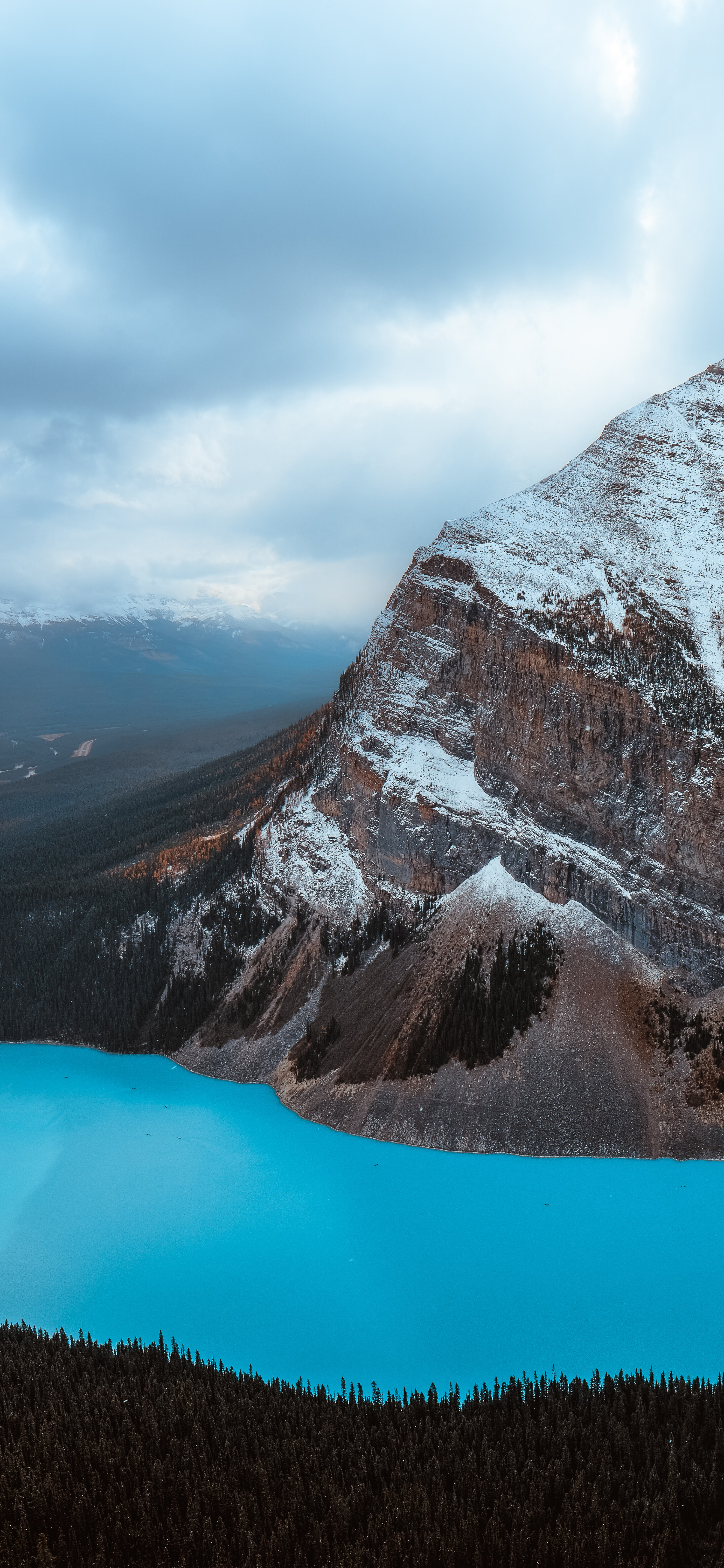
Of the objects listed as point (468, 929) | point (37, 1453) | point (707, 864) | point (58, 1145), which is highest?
point (707, 864)

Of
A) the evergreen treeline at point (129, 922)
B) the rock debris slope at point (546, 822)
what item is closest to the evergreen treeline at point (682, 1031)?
the rock debris slope at point (546, 822)

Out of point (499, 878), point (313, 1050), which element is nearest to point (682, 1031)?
point (499, 878)

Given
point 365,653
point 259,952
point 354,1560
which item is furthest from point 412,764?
point 354,1560

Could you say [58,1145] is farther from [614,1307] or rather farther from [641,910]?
[641,910]

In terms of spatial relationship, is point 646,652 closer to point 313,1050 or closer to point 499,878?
point 499,878

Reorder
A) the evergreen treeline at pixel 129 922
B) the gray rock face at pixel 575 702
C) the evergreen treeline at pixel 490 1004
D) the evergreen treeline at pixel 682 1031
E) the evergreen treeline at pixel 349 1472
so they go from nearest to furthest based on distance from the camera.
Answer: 1. the evergreen treeline at pixel 349 1472
2. the evergreen treeline at pixel 682 1031
3. the evergreen treeline at pixel 490 1004
4. the gray rock face at pixel 575 702
5. the evergreen treeline at pixel 129 922

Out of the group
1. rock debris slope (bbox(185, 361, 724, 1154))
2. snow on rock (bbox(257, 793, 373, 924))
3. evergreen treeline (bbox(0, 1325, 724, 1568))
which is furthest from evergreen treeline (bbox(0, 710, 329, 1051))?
evergreen treeline (bbox(0, 1325, 724, 1568))

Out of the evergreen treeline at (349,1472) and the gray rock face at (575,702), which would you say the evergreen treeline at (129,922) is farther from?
the evergreen treeline at (349,1472)
